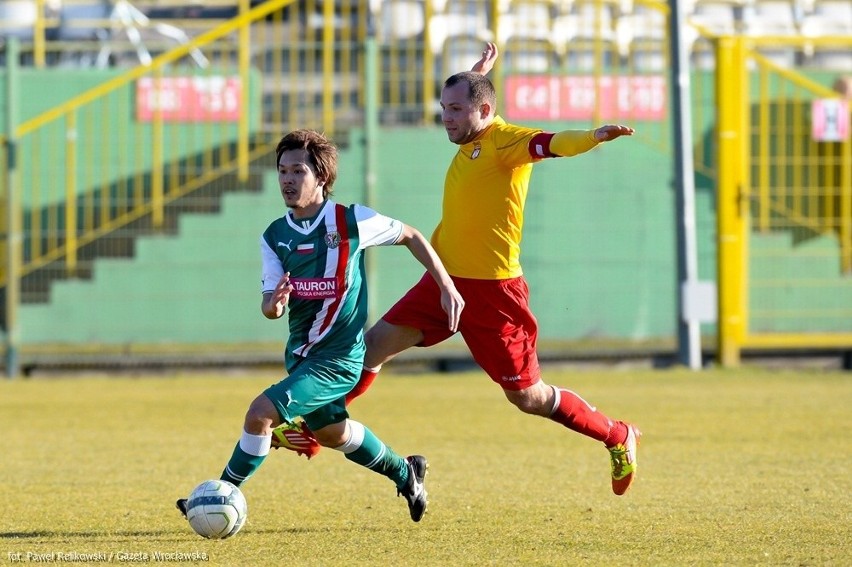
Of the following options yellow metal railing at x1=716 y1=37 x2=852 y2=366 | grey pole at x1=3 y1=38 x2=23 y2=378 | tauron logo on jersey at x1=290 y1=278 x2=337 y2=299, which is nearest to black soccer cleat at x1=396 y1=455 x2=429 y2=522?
tauron logo on jersey at x1=290 y1=278 x2=337 y2=299

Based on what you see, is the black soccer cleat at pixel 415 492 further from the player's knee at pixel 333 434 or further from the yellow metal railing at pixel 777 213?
the yellow metal railing at pixel 777 213

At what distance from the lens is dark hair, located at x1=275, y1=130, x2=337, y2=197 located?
5781mm

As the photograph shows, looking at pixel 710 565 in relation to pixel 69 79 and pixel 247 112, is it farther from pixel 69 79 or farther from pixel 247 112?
pixel 69 79

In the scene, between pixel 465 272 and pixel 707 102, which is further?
pixel 707 102

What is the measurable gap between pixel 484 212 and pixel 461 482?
1413mm

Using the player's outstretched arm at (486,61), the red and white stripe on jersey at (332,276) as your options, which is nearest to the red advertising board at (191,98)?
the player's outstretched arm at (486,61)

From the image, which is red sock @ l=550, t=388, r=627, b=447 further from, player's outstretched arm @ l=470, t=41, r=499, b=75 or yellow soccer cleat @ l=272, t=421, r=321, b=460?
player's outstretched arm @ l=470, t=41, r=499, b=75

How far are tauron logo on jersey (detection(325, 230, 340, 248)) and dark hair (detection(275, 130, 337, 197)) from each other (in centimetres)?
21

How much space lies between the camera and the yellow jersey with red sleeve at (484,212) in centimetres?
679

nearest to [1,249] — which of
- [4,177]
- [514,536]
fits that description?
[4,177]

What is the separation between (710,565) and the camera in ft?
16.2

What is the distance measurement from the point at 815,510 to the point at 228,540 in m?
2.47

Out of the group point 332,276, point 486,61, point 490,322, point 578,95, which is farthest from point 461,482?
point 578,95

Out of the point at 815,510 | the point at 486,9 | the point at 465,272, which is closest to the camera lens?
the point at 815,510
